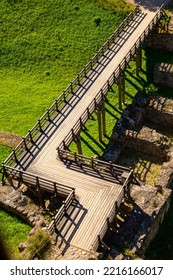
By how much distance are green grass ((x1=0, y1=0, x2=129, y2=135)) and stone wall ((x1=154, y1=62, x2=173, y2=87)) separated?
25.5ft

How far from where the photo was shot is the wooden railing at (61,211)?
22.6m

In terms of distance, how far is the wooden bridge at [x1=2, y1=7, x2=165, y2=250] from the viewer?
23250 mm

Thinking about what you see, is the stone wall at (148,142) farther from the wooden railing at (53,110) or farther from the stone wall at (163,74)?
the stone wall at (163,74)

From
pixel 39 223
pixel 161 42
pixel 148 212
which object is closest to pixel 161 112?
pixel 161 42

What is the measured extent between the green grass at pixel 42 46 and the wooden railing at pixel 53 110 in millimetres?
3778

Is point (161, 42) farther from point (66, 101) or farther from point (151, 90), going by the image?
point (66, 101)

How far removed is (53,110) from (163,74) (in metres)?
13.3

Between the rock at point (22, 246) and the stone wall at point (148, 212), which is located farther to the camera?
the stone wall at point (148, 212)

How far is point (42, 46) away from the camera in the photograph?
142 feet

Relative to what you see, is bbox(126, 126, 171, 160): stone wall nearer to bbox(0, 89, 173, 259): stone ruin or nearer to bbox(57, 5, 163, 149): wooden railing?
bbox(0, 89, 173, 259): stone ruin

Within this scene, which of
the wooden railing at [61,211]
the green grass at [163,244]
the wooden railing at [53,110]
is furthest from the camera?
the wooden railing at [53,110]

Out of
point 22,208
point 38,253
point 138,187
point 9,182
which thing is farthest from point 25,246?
point 138,187

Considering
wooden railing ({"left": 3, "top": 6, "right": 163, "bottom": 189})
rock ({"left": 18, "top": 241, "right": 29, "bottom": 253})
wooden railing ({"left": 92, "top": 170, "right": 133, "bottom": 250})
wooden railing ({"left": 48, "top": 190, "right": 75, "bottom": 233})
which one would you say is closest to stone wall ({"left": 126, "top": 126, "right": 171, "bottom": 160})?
wooden railing ({"left": 3, "top": 6, "right": 163, "bottom": 189})

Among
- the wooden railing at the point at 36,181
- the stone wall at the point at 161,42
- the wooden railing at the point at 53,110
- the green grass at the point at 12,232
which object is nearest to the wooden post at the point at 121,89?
the wooden railing at the point at 53,110
